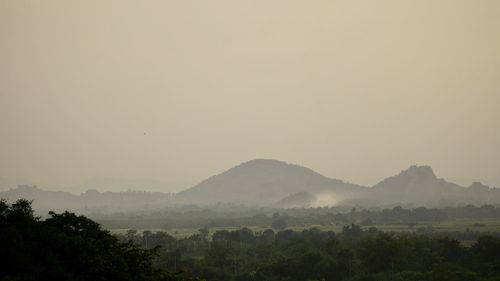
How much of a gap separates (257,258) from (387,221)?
110 metres

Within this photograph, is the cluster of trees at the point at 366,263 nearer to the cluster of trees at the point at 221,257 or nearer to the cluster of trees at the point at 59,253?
the cluster of trees at the point at 221,257

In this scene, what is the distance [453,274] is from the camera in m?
56.8

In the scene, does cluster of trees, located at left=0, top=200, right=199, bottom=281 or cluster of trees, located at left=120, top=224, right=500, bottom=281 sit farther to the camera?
cluster of trees, located at left=120, top=224, right=500, bottom=281

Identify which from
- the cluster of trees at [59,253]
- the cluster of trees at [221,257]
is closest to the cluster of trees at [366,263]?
the cluster of trees at [221,257]

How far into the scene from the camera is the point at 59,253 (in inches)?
1065

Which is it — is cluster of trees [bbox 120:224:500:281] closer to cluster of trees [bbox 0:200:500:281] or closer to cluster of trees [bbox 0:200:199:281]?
cluster of trees [bbox 0:200:500:281]

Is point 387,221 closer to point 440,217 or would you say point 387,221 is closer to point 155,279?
point 440,217

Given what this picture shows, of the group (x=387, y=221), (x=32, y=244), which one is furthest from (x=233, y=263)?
(x=387, y=221)

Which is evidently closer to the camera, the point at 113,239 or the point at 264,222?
Result: the point at 113,239

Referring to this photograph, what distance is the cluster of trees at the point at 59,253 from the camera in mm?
24172

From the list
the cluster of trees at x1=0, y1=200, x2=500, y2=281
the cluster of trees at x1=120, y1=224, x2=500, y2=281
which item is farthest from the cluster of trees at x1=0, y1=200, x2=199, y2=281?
the cluster of trees at x1=120, y1=224, x2=500, y2=281

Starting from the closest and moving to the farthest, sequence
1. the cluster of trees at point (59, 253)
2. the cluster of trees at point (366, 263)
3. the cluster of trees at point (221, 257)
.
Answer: the cluster of trees at point (59, 253) < the cluster of trees at point (221, 257) < the cluster of trees at point (366, 263)

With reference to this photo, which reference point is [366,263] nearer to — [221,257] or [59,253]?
[221,257]

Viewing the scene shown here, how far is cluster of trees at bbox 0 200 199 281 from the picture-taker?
24172 millimetres
